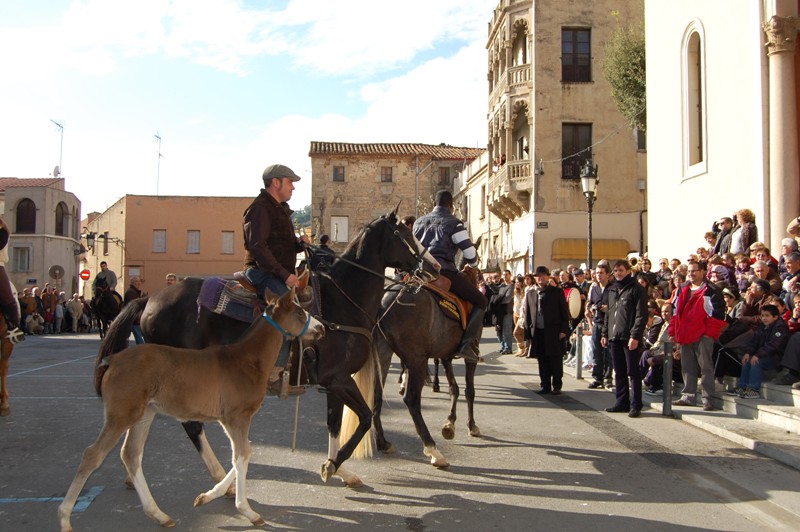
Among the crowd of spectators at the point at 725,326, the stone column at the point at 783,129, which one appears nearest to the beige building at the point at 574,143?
the stone column at the point at 783,129

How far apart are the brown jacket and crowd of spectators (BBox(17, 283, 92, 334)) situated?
2486 cm

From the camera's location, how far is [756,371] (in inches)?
388

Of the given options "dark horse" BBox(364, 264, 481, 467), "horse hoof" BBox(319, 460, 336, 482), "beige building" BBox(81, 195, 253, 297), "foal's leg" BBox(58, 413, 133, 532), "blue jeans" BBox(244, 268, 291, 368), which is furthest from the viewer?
"beige building" BBox(81, 195, 253, 297)

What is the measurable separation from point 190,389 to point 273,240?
175 cm

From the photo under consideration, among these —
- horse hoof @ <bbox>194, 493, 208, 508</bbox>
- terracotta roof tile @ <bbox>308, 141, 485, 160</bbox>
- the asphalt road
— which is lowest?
the asphalt road

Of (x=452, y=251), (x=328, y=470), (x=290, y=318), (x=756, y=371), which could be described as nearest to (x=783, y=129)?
(x=756, y=371)

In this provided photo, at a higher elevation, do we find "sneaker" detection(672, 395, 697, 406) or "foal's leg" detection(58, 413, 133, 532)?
"foal's leg" detection(58, 413, 133, 532)

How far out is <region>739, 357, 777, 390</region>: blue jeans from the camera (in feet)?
32.2

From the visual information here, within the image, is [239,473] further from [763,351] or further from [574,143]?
[574,143]

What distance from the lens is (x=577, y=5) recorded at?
34.0 meters

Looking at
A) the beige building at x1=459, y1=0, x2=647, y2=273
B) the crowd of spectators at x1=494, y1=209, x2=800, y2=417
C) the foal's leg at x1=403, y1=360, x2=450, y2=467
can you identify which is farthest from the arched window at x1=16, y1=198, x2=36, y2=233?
the foal's leg at x1=403, y1=360, x2=450, y2=467

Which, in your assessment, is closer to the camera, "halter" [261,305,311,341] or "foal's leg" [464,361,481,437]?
"halter" [261,305,311,341]

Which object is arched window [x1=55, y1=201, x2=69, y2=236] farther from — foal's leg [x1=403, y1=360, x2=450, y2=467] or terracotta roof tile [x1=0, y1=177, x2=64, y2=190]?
foal's leg [x1=403, y1=360, x2=450, y2=467]

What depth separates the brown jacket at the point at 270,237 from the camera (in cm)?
602
